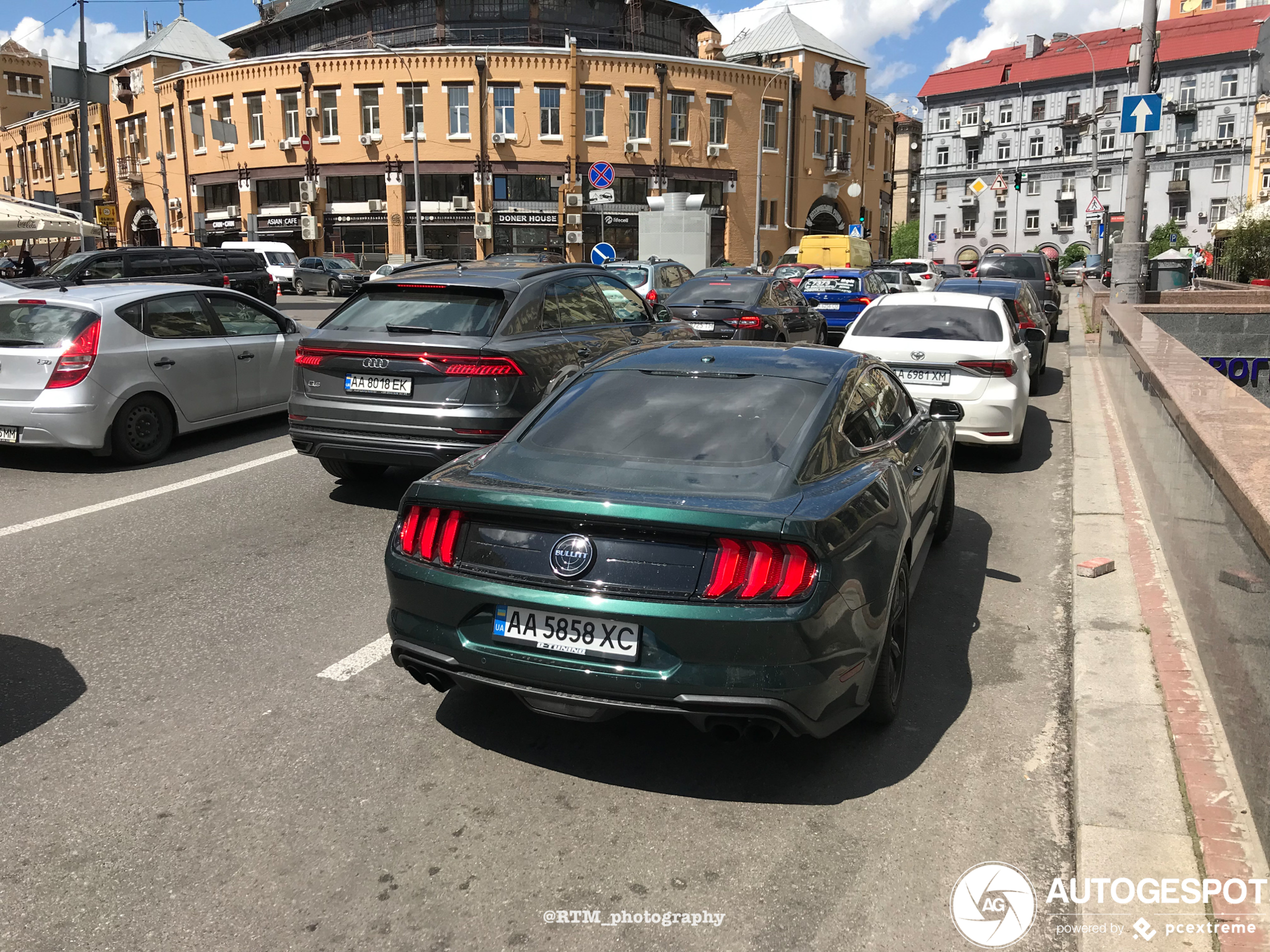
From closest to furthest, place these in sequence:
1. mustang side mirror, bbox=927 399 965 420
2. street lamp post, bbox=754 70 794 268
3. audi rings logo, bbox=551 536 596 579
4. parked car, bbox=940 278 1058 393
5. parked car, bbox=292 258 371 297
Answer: audi rings logo, bbox=551 536 596 579
mustang side mirror, bbox=927 399 965 420
parked car, bbox=940 278 1058 393
parked car, bbox=292 258 371 297
street lamp post, bbox=754 70 794 268

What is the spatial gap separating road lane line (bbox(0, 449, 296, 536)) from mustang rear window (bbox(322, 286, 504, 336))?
1.87 m

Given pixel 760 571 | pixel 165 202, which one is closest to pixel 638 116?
pixel 165 202

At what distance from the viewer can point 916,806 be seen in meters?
3.63

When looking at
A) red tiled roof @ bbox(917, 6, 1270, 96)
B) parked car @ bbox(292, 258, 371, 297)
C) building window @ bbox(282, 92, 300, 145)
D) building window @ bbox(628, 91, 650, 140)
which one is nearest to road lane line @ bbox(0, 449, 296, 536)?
parked car @ bbox(292, 258, 371, 297)

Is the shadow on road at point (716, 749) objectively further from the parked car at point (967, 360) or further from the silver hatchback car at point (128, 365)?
the silver hatchback car at point (128, 365)

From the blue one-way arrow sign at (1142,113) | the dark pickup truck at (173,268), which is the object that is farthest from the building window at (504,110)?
the blue one-way arrow sign at (1142,113)

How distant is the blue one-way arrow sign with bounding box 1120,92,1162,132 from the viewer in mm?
17969

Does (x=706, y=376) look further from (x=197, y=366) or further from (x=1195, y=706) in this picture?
(x=197, y=366)

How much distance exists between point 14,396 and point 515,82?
4536 cm

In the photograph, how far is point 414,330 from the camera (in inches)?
286

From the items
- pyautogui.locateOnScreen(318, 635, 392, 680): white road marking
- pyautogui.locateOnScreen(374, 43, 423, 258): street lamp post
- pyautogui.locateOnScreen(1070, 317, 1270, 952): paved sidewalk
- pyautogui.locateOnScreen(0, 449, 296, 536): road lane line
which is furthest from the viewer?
pyautogui.locateOnScreen(374, 43, 423, 258): street lamp post

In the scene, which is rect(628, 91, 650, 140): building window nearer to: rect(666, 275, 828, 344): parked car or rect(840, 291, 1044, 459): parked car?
rect(666, 275, 828, 344): parked car

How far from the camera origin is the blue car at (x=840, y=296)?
19.6m

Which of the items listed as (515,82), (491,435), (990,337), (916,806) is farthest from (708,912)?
(515,82)
